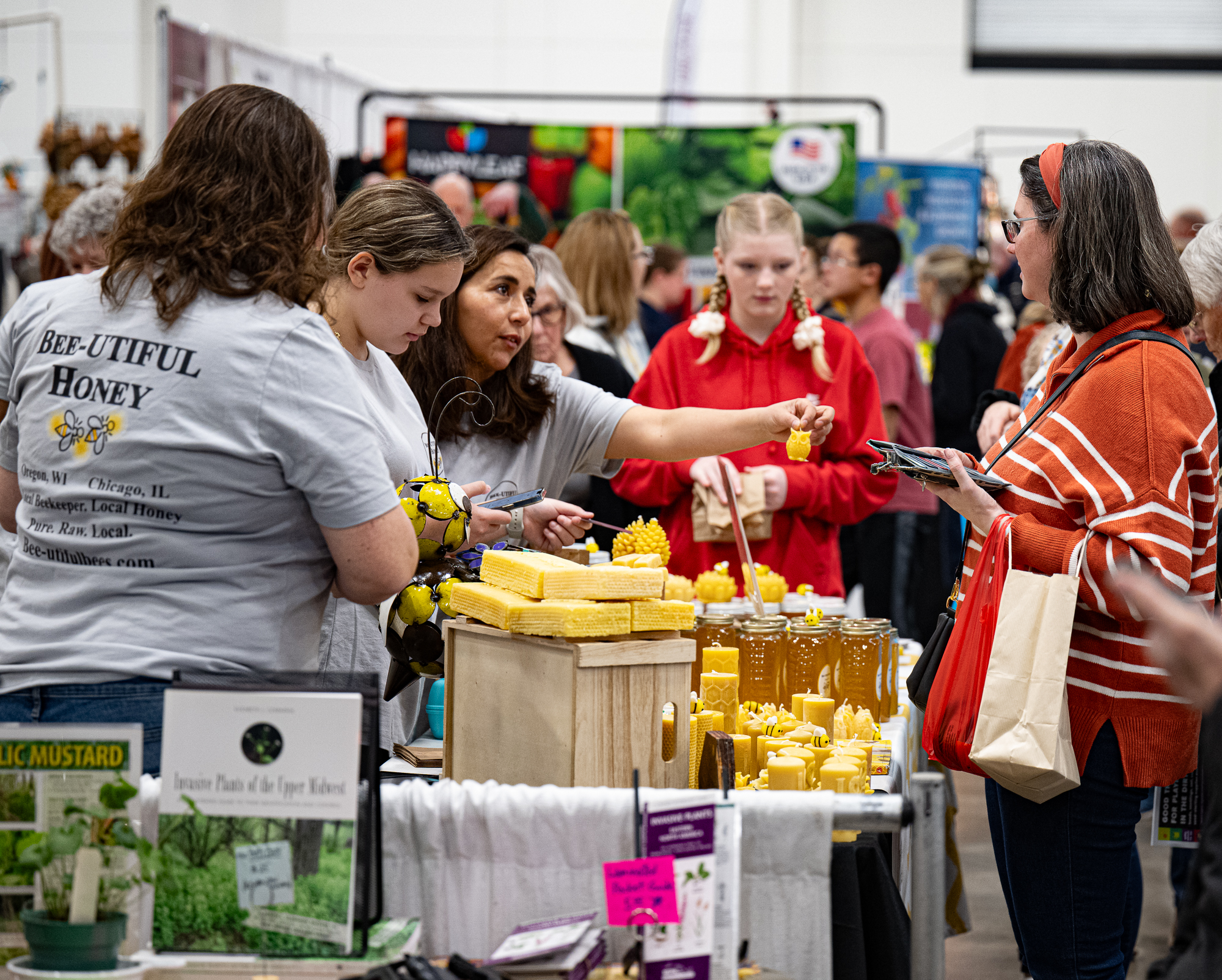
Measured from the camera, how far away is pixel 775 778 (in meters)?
1.75

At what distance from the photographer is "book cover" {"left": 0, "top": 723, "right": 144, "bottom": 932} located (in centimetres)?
136

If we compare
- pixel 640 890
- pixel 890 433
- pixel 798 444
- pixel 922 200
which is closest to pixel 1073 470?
pixel 798 444

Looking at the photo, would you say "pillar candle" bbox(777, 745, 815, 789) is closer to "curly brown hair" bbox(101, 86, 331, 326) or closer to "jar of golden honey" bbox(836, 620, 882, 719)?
"jar of golden honey" bbox(836, 620, 882, 719)

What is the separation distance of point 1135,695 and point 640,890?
88 centimetres

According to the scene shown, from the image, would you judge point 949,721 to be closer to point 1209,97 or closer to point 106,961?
point 106,961

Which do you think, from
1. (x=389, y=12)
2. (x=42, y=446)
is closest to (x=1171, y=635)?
(x=42, y=446)

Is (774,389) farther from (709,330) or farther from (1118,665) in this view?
(1118,665)

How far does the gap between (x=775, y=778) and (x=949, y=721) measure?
0.34 metres

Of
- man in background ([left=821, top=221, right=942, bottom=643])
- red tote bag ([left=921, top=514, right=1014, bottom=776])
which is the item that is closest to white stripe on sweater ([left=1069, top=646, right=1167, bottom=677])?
red tote bag ([left=921, top=514, right=1014, bottom=776])

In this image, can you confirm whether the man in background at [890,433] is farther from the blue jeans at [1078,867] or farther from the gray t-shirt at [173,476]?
the gray t-shirt at [173,476]

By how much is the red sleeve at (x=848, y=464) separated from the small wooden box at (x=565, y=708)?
4.72ft

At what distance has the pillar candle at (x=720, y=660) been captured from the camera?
2.19m

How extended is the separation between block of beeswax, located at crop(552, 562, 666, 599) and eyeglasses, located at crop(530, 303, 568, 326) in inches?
78.1

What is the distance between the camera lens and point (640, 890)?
4.51 ft
